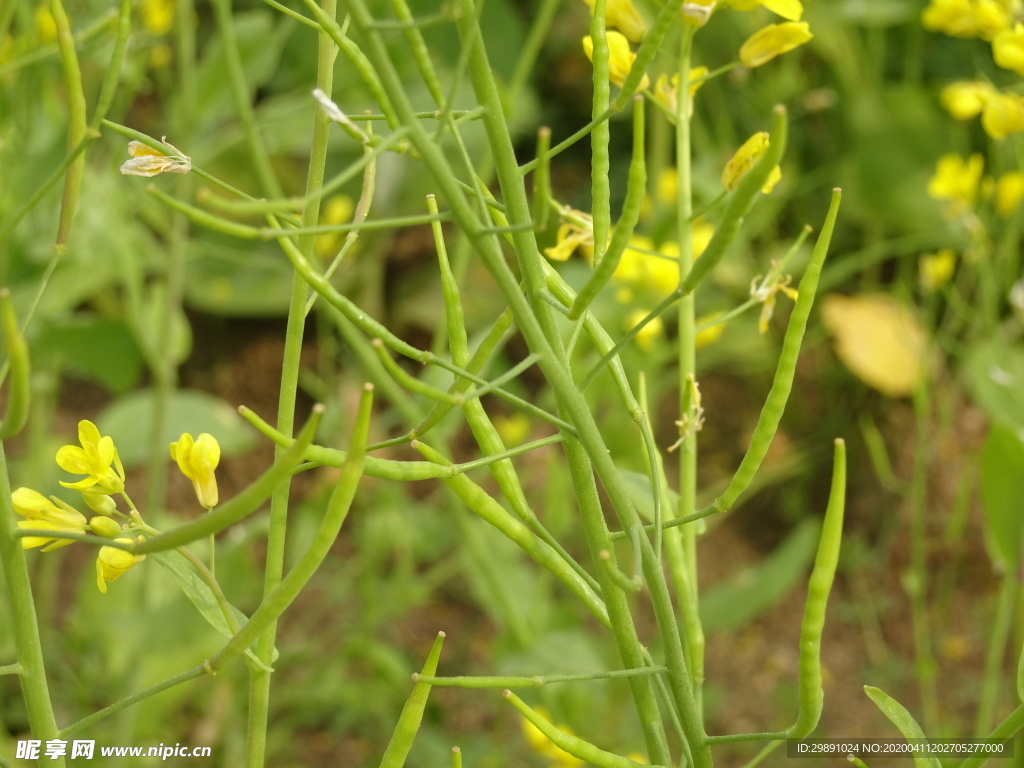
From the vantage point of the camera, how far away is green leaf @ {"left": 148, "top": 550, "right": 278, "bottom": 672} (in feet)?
1.04

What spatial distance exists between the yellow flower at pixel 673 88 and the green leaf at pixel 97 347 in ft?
2.49

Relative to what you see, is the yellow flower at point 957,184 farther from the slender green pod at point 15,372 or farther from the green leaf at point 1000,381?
the slender green pod at point 15,372

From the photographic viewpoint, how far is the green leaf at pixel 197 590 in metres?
0.32

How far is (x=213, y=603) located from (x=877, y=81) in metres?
1.62

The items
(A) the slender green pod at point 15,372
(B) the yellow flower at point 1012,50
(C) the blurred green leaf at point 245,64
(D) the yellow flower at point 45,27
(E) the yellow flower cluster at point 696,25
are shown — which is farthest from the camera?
(C) the blurred green leaf at point 245,64

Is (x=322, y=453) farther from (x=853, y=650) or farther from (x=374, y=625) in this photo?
(x=853, y=650)

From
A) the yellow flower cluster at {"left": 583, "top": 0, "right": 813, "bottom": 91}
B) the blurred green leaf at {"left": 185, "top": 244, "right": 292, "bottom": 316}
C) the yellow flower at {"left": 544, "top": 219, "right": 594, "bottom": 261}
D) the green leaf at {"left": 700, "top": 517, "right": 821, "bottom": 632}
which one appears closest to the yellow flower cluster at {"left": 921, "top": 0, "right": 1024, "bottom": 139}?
the yellow flower cluster at {"left": 583, "top": 0, "right": 813, "bottom": 91}

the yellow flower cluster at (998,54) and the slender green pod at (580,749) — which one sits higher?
the yellow flower cluster at (998,54)

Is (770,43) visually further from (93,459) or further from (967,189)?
(967,189)

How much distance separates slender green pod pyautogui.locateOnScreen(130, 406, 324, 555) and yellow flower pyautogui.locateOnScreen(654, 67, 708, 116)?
267mm

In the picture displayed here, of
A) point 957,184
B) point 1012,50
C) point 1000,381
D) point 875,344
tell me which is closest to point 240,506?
point 1012,50

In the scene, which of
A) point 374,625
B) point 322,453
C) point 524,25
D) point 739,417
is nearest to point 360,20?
point 322,453

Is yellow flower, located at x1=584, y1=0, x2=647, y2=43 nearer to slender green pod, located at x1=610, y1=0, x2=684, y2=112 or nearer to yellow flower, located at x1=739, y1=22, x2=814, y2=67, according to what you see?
yellow flower, located at x1=739, y1=22, x2=814, y2=67

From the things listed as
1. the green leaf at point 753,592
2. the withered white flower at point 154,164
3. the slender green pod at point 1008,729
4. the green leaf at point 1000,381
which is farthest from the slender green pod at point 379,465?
the green leaf at point 753,592
